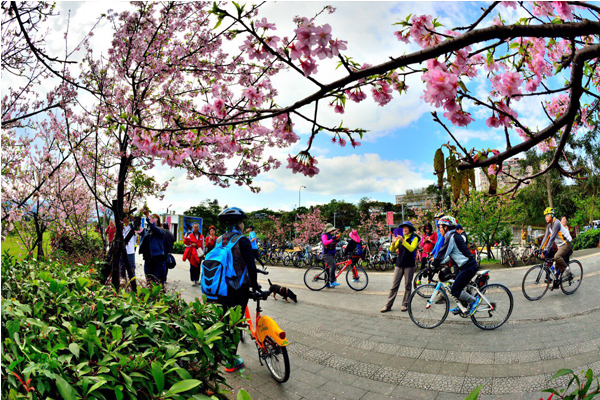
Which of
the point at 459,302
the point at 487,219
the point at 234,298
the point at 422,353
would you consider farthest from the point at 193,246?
the point at 487,219

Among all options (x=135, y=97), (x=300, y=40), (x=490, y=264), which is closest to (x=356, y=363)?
(x=300, y=40)

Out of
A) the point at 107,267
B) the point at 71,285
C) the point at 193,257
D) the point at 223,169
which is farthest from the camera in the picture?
the point at 193,257

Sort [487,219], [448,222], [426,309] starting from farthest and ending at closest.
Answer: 1. [487,219]
2. [448,222]
3. [426,309]

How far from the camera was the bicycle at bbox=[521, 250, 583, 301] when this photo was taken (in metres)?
6.85

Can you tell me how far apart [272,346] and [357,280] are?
5732 millimetres

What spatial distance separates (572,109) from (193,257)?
343 inches

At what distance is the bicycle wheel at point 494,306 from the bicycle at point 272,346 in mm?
3550

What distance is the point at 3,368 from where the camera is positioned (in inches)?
56.9

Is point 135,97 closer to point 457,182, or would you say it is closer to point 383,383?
point 457,182

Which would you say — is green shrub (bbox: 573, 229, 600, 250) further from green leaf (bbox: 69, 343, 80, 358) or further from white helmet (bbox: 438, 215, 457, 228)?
green leaf (bbox: 69, 343, 80, 358)

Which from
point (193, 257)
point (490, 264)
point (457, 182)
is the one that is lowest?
point (490, 264)

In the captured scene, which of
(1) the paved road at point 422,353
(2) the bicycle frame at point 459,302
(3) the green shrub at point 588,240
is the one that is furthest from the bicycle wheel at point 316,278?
(3) the green shrub at point 588,240

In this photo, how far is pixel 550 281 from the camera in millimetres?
6938

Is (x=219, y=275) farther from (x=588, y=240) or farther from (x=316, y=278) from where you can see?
(x=588, y=240)
